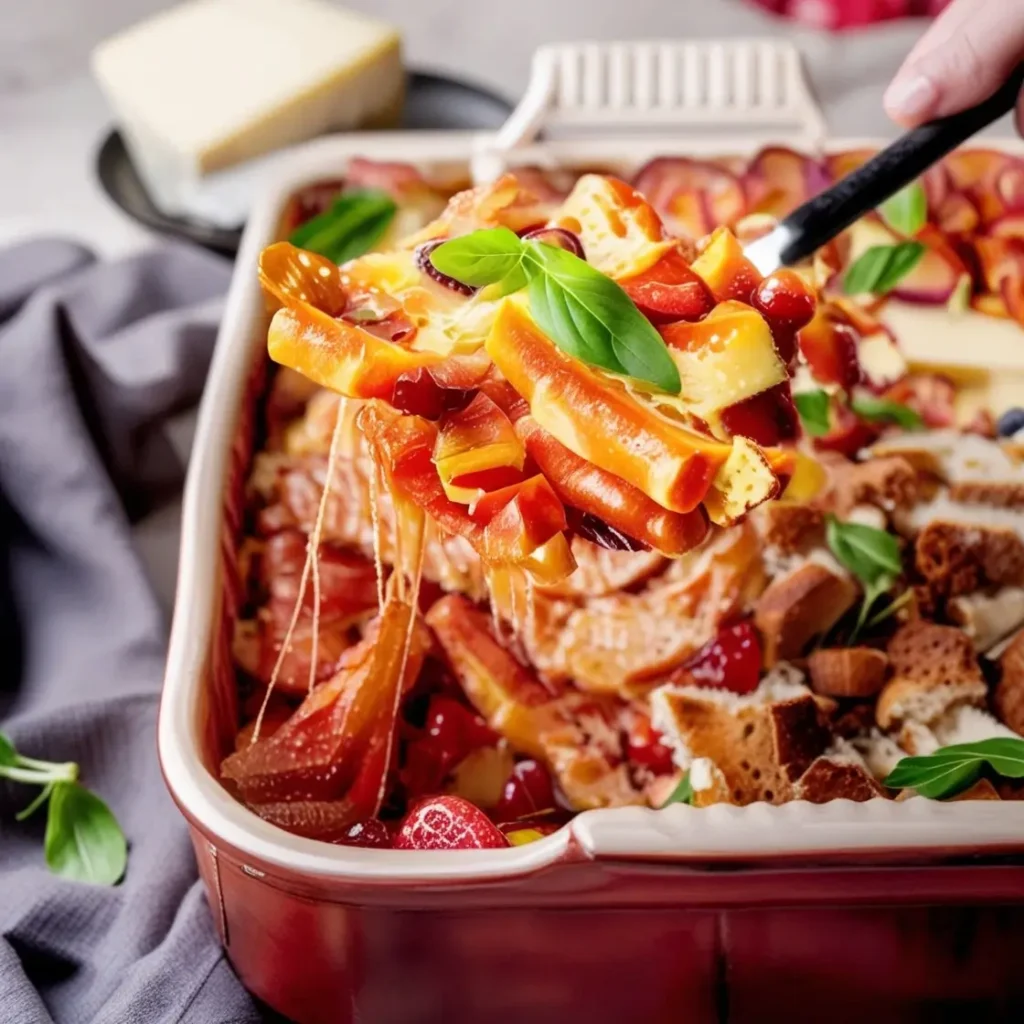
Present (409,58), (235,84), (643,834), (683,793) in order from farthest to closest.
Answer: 1. (409,58)
2. (235,84)
3. (683,793)
4. (643,834)

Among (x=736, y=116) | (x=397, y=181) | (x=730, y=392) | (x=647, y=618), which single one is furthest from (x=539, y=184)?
(x=730, y=392)

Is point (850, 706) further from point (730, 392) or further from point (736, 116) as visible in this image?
point (736, 116)

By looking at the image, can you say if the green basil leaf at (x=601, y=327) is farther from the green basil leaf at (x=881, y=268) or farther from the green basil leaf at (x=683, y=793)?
the green basil leaf at (x=881, y=268)

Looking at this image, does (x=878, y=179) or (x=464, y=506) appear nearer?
(x=464, y=506)

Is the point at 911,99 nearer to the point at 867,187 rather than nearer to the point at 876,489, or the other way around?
the point at 867,187

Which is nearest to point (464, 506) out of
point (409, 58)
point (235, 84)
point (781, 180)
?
point (781, 180)

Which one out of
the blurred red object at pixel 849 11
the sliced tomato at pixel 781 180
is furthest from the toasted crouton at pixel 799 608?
the blurred red object at pixel 849 11

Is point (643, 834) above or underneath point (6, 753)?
above
